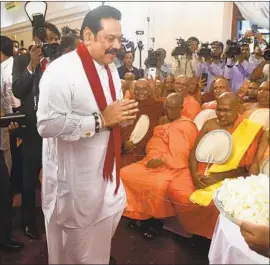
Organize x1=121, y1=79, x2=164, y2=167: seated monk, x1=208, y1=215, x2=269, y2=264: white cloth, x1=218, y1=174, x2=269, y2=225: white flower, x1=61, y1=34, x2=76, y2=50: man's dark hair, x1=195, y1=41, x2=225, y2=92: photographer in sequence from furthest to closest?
x1=121, y1=79, x2=164, y2=167: seated monk
x1=195, y1=41, x2=225, y2=92: photographer
x1=61, y1=34, x2=76, y2=50: man's dark hair
x1=208, y1=215, x2=269, y2=264: white cloth
x1=218, y1=174, x2=269, y2=225: white flower

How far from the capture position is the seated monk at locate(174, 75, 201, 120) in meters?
1.98

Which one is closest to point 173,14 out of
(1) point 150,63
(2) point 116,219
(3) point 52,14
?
(1) point 150,63

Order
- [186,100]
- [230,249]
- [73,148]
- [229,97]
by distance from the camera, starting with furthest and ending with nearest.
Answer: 1. [186,100]
2. [229,97]
3. [73,148]
4. [230,249]

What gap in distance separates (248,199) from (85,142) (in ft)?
1.45

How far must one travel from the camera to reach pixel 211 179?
1508 mm

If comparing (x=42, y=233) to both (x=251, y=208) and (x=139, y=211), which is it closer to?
(x=139, y=211)

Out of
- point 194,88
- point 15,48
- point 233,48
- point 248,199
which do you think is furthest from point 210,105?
point 248,199

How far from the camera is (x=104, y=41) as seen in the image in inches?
35.8

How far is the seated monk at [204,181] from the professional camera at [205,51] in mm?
362

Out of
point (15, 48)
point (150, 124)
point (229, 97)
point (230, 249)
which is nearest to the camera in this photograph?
point (230, 249)

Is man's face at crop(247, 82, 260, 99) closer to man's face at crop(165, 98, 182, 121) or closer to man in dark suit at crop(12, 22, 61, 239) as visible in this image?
man's face at crop(165, 98, 182, 121)

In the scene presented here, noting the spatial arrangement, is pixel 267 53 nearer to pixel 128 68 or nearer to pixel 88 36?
pixel 128 68

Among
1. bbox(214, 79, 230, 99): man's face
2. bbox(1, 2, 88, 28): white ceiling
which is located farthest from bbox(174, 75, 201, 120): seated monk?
bbox(1, 2, 88, 28): white ceiling

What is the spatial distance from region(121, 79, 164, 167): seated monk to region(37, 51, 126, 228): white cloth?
713mm
